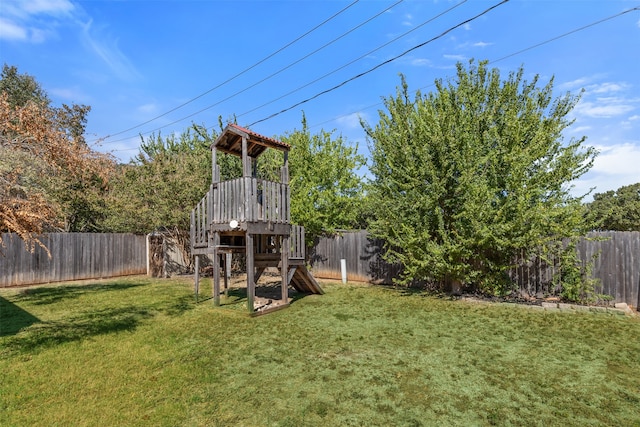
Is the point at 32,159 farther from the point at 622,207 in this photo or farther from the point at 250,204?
the point at 622,207

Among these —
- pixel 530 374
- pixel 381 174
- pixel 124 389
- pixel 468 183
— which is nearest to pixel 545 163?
pixel 468 183

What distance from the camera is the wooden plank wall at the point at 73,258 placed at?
13.2 meters

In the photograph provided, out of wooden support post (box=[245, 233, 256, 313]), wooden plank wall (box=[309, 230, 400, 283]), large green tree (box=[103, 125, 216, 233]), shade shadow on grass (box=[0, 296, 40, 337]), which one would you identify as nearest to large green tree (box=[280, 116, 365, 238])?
wooden plank wall (box=[309, 230, 400, 283])

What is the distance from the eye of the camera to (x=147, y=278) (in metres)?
15.8

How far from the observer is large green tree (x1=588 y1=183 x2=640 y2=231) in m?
26.9

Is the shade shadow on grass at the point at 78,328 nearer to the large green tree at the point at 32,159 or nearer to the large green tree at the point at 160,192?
the large green tree at the point at 32,159

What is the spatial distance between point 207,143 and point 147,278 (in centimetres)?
714

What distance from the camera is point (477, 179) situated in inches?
360

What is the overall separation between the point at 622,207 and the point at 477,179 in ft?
90.9

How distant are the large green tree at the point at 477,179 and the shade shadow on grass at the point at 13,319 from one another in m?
9.09

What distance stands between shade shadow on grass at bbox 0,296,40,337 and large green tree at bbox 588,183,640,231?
31829 millimetres

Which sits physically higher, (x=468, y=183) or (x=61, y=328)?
(x=468, y=183)

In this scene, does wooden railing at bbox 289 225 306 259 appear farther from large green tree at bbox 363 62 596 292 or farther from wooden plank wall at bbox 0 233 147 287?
wooden plank wall at bbox 0 233 147 287

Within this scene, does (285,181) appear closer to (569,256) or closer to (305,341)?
(305,341)
